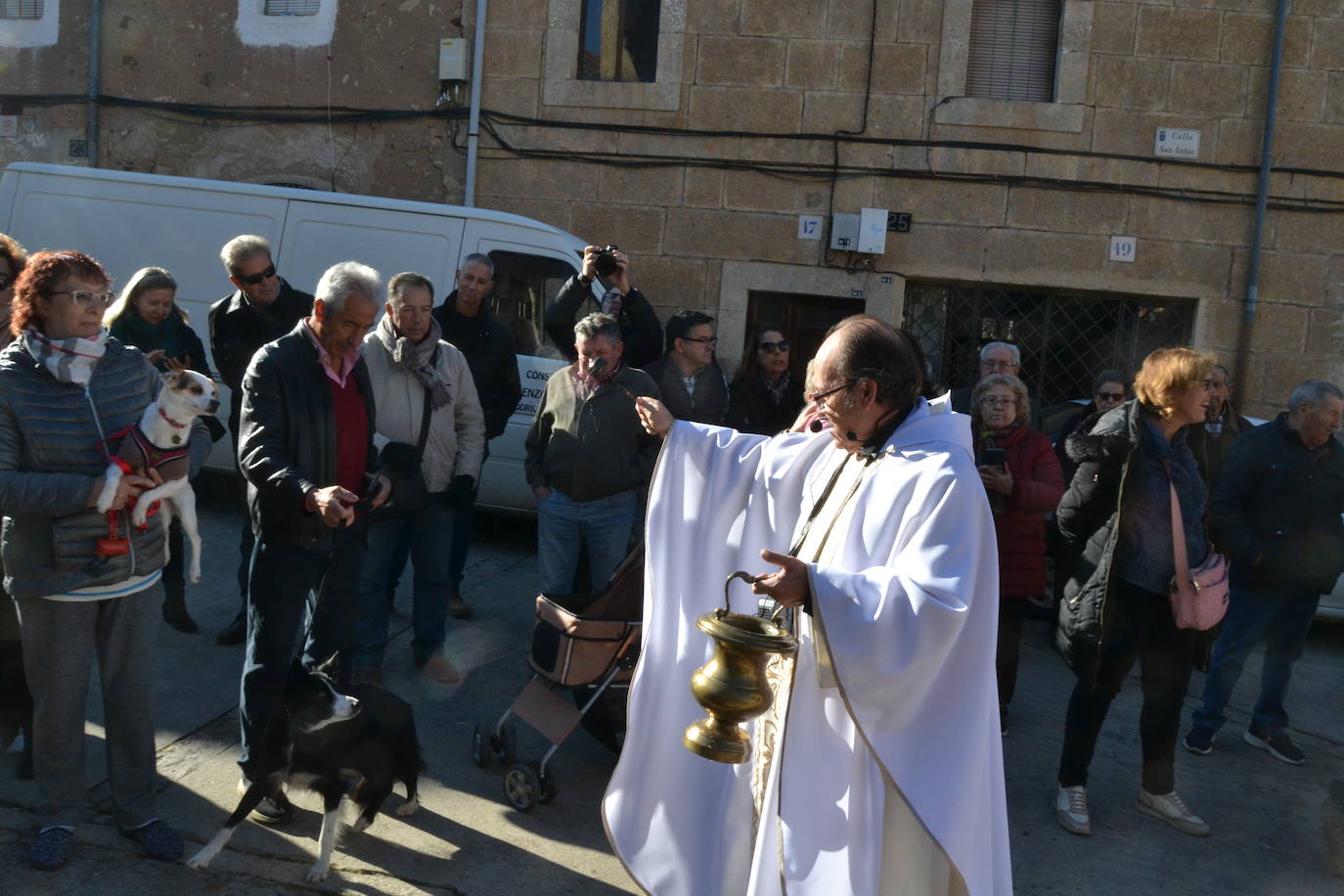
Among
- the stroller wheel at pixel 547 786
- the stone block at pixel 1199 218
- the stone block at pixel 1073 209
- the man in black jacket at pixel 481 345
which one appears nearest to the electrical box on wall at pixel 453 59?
the man in black jacket at pixel 481 345

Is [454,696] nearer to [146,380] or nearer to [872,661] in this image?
[146,380]

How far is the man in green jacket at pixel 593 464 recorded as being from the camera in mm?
5184

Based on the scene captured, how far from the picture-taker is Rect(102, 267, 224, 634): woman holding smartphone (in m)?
5.59

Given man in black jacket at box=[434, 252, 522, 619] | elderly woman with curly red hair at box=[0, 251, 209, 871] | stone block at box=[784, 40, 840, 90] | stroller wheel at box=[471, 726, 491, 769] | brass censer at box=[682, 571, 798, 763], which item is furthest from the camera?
stone block at box=[784, 40, 840, 90]

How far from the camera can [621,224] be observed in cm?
1034

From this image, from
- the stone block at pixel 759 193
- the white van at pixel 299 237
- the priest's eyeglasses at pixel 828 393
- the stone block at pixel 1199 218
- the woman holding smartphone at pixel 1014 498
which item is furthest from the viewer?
the stone block at pixel 759 193

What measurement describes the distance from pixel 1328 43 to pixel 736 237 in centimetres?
498

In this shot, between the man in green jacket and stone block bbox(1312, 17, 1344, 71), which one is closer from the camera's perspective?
the man in green jacket

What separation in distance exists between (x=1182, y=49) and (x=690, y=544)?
8.44 m

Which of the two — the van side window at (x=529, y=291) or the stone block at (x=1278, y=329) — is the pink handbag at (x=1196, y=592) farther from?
the stone block at (x=1278, y=329)

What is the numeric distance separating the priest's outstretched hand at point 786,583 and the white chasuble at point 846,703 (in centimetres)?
3

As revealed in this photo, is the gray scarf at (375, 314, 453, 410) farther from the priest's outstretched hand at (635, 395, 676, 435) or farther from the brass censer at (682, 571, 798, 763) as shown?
the brass censer at (682, 571, 798, 763)

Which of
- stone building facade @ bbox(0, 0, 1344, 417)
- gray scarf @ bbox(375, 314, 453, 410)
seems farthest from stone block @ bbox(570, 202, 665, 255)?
gray scarf @ bbox(375, 314, 453, 410)

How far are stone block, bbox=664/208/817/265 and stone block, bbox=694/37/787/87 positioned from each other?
109 cm
